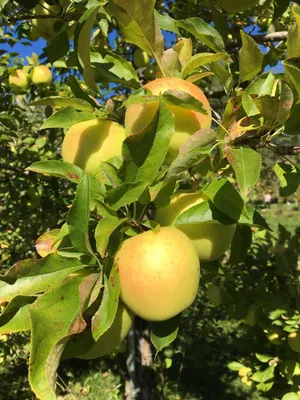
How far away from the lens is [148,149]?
0.71 m

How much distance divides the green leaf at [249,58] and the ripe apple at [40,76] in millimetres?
1684

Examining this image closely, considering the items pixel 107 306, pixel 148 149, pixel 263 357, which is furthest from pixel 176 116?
pixel 263 357

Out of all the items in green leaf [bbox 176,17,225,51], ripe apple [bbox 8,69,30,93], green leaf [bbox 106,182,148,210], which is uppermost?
green leaf [bbox 176,17,225,51]

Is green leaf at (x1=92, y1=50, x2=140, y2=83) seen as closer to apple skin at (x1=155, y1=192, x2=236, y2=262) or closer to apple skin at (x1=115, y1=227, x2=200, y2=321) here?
apple skin at (x1=155, y1=192, x2=236, y2=262)

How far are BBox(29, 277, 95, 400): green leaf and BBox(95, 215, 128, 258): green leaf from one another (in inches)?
2.2

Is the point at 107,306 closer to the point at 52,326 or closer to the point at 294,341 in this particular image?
the point at 52,326

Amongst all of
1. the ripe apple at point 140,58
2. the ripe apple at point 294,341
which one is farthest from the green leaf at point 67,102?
the ripe apple at point 294,341

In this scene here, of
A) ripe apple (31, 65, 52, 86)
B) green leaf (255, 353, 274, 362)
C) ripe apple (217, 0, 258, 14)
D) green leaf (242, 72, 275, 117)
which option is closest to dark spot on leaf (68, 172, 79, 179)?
green leaf (242, 72, 275, 117)

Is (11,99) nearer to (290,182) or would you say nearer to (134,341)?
(134,341)

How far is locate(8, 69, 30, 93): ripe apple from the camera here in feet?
7.63

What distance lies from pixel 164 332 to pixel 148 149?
35cm

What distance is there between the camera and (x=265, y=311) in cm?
204

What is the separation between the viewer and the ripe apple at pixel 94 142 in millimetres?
806

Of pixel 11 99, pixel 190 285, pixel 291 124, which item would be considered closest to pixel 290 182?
pixel 291 124
